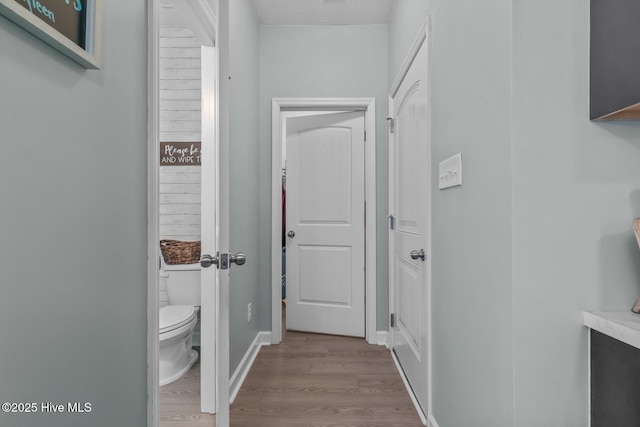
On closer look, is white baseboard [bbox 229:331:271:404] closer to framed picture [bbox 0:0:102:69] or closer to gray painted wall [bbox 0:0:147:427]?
gray painted wall [bbox 0:0:147:427]

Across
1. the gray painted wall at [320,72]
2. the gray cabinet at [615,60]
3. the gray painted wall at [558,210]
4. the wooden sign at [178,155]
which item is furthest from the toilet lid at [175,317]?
the gray cabinet at [615,60]

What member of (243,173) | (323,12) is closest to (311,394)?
(243,173)

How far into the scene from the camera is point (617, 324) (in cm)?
89

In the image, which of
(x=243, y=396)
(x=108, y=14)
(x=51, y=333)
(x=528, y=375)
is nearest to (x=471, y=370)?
(x=528, y=375)

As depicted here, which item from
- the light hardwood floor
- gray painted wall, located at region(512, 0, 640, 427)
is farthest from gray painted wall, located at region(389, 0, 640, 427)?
the light hardwood floor

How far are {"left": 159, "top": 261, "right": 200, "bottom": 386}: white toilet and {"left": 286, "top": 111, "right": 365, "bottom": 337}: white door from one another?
0.98 meters

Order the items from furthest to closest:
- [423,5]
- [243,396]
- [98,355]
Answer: [243,396], [423,5], [98,355]

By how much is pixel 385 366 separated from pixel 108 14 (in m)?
2.55

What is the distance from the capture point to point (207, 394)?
204 centimetres

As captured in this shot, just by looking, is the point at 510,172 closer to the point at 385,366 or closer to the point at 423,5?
the point at 423,5

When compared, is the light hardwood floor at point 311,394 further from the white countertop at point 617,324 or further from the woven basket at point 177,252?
the white countertop at point 617,324

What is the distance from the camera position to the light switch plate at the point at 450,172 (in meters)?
1.45

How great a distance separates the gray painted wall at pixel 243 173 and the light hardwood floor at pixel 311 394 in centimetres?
25

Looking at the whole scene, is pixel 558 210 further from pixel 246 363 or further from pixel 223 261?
pixel 246 363
